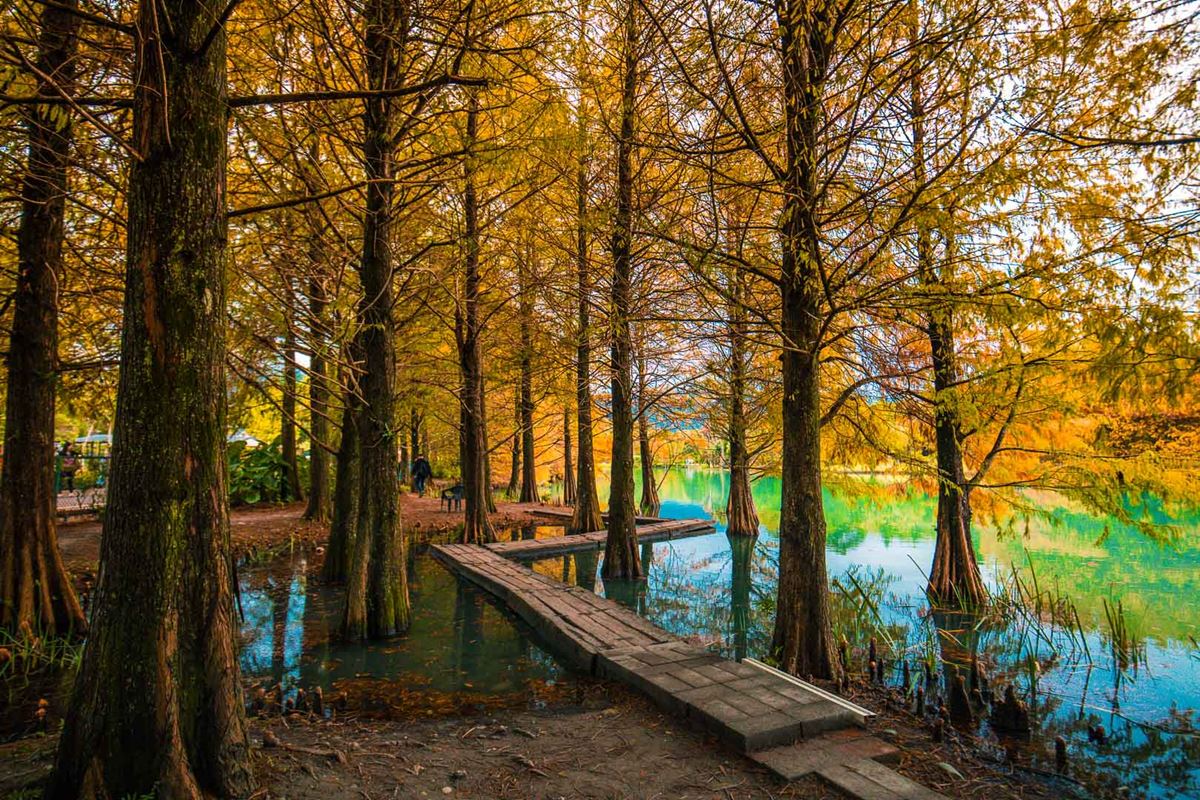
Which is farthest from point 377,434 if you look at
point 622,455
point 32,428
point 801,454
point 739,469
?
point 739,469

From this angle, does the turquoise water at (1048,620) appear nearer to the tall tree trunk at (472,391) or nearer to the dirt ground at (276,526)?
the tall tree trunk at (472,391)

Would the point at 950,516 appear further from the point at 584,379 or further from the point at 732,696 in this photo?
the point at 584,379

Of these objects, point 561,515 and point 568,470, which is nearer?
point 561,515

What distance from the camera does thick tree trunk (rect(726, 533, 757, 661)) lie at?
26.4 feet

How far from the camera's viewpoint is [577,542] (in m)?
13.9

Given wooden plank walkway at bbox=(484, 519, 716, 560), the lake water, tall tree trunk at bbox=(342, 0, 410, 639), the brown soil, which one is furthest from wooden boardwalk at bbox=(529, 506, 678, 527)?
the brown soil

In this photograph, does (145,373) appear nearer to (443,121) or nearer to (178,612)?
(178,612)

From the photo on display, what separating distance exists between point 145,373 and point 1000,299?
241 inches

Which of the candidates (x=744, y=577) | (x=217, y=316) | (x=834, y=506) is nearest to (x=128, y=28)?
(x=217, y=316)

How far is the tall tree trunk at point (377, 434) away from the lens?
7.38 metres

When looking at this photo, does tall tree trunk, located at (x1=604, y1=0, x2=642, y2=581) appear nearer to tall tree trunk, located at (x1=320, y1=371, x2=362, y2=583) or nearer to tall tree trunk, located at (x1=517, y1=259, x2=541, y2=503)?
tall tree trunk, located at (x1=517, y1=259, x2=541, y2=503)

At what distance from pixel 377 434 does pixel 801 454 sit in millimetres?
4747

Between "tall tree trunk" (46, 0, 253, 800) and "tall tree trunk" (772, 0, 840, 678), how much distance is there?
14.4ft

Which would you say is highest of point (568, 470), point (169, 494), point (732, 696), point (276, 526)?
point (169, 494)
